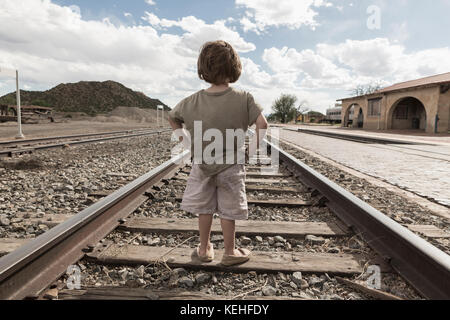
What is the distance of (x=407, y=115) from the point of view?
2728cm

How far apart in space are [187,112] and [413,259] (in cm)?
152

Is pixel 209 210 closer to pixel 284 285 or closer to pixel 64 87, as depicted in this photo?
pixel 284 285

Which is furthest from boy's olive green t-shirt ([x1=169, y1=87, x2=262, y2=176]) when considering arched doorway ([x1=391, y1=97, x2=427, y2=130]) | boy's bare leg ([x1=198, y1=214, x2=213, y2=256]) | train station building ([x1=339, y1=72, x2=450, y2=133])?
arched doorway ([x1=391, y1=97, x2=427, y2=130])

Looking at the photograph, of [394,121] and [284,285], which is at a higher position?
[394,121]

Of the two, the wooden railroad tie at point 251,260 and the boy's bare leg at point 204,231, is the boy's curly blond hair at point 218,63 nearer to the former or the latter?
the boy's bare leg at point 204,231

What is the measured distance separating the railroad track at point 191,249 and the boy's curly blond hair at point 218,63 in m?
1.10

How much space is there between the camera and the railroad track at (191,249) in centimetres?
139

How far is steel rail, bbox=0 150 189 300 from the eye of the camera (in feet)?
4.37

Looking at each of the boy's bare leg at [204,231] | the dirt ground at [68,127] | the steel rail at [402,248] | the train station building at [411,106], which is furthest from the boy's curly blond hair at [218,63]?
the train station building at [411,106]

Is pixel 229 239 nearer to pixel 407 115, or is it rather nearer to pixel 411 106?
pixel 407 115

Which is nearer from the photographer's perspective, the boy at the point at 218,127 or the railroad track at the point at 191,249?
the railroad track at the point at 191,249

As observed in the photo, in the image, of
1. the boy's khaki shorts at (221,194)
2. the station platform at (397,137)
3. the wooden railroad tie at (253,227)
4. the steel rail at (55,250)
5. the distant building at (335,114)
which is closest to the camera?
the steel rail at (55,250)

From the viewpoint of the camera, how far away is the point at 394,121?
2739cm

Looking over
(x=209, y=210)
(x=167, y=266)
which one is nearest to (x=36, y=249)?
(x=167, y=266)
